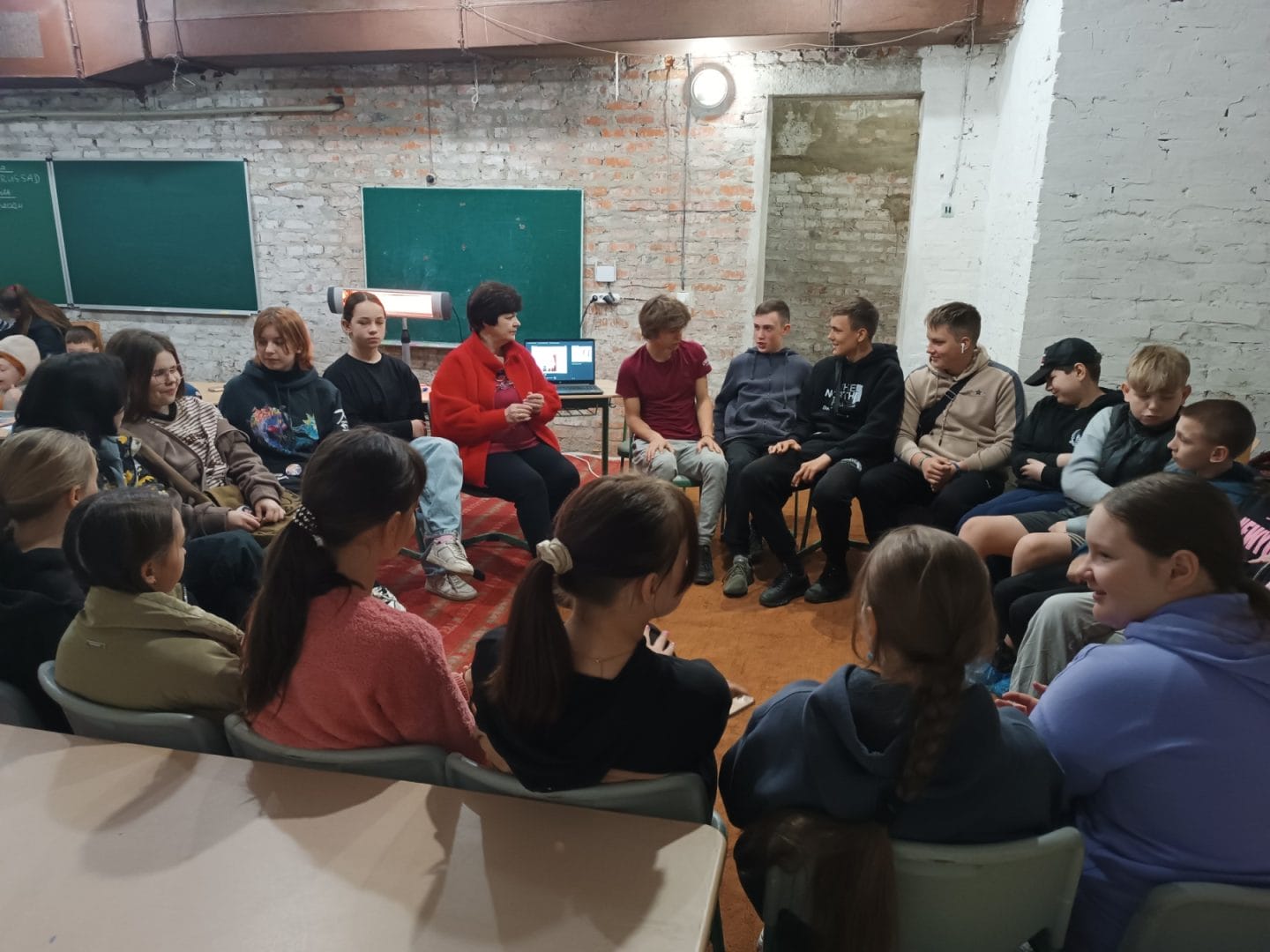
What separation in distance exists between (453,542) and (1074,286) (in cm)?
274

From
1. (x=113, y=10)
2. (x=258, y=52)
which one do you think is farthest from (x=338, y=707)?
(x=113, y=10)

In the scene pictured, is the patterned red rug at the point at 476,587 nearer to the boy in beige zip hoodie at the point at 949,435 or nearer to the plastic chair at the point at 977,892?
the boy in beige zip hoodie at the point at 949,435

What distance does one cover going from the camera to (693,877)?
104 cm

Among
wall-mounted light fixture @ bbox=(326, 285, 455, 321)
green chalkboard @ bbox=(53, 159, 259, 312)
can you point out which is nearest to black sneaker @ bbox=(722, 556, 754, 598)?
wall-mounted light fixture @ bbox=(326, 285, 455, 321)

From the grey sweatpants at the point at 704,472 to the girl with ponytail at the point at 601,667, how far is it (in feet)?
7.56

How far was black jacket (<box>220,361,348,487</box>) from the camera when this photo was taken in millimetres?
2984

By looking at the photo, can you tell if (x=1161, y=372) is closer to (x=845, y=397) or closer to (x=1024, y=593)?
(x=1024, y=593)

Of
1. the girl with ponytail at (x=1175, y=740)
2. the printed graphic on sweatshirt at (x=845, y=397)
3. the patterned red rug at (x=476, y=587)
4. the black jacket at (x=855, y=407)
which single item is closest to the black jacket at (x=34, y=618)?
the patterned red rug at (x=476, y=587)

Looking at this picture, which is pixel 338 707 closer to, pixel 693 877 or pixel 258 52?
pixel 693 877

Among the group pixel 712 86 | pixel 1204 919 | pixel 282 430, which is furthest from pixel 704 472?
pixel 1204 919

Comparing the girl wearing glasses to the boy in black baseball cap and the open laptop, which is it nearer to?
the open laptop

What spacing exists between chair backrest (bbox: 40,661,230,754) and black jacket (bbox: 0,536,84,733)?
197 millimetres

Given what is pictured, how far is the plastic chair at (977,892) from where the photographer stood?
1.01m

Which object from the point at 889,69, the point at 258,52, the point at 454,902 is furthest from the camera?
the point at 258,52
